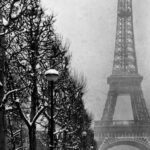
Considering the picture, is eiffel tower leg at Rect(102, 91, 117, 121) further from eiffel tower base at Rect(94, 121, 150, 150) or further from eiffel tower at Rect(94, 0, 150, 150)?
eiffel tower base at Rect(94, 121, 150, 150)

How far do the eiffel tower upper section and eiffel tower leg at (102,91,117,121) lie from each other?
32.8ft

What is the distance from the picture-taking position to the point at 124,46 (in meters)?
130

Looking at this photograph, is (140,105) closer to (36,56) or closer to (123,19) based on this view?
(123,19)

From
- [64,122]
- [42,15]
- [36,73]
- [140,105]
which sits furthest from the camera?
[140,105]

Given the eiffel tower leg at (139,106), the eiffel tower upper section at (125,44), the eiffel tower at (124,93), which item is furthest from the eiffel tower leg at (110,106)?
the eiffel tower upper section at (125,44)

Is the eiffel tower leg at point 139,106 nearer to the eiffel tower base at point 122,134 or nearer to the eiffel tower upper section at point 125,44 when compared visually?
the eiffel tower base at point 122,134

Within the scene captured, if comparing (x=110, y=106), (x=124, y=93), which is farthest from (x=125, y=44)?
(x=110, y=106)

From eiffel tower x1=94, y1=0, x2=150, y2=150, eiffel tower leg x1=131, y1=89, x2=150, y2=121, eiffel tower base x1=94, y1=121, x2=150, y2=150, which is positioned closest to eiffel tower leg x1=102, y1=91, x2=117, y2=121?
eiffel tower x1=94, y1=0, x2=150, y2=150

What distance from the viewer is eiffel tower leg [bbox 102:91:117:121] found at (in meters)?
115

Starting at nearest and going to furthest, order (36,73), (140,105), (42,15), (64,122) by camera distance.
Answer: (36,73) → (42,15) → (64,122) → (140,105)

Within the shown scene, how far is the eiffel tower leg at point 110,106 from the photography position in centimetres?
11526

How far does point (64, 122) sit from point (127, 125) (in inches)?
3738

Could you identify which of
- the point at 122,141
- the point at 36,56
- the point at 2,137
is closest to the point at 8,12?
the point at 36,56

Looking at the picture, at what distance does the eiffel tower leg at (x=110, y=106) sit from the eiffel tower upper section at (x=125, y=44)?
9997 millimetres
